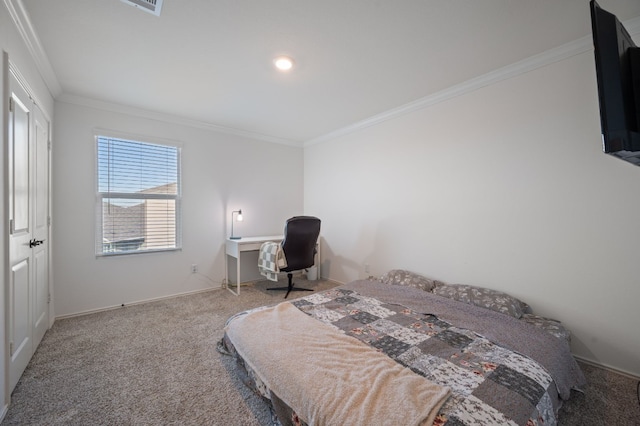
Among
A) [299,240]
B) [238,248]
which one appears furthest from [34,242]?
[299,240]

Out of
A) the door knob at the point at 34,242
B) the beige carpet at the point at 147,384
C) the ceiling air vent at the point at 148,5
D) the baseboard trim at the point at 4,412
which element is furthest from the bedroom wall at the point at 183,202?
the ceiling air vent at the point at 148,5

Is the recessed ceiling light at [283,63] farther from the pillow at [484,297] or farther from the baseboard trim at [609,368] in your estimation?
the baseboard trim at [609,368]

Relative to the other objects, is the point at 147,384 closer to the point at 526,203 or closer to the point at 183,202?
the point at 183,202

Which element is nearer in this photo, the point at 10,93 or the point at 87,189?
the point at 10,93

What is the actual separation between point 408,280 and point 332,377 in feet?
5.82

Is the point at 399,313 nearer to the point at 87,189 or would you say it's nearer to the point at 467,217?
the point at 467,217

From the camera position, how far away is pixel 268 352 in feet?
4.91

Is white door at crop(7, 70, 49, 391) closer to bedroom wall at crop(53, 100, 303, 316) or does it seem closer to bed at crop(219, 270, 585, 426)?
bedroom wall at crop(53, 100, 303, 316)

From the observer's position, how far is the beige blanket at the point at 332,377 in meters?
1.05

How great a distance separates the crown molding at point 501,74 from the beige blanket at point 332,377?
8.44 ft

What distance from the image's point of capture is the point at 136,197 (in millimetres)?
3244

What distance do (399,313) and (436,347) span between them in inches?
20.2

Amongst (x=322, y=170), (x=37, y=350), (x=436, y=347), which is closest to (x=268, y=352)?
(x=436, y=347)

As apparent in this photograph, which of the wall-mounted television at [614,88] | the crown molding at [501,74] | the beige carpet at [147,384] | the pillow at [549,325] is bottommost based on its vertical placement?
the beige carpet at [147,384]
